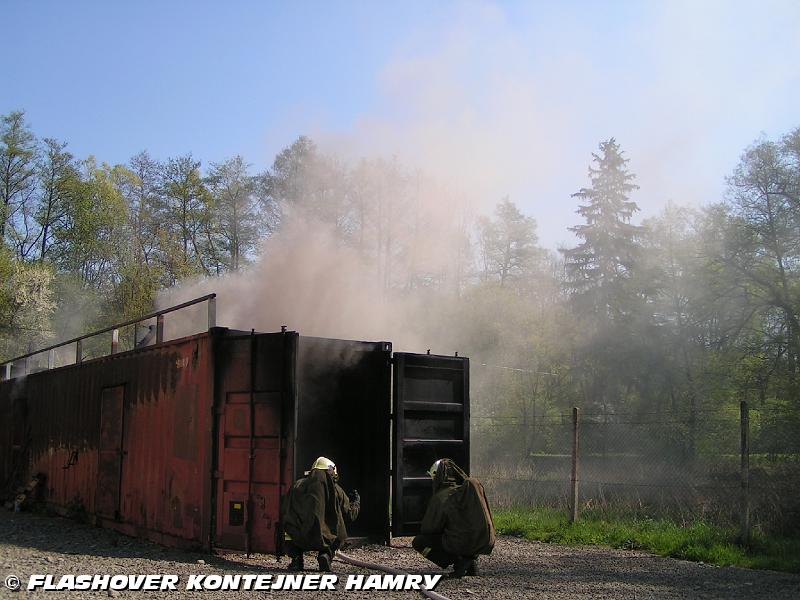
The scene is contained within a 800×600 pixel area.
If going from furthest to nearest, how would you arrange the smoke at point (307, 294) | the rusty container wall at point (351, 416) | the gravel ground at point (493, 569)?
the smoke at point (307, 294) → the rusty container wall at point (351, 416) → the gravel ground at point (493, 569)

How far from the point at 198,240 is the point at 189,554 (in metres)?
32.1

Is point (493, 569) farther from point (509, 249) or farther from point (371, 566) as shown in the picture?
point (509, 249)

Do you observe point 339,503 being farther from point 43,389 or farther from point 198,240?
point 198,240

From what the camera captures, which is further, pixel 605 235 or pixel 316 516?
pixel 605 235

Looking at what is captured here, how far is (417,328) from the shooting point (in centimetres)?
2184

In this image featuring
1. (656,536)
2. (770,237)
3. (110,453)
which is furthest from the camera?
(770,237)

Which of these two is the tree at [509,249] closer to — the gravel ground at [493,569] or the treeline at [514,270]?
the treeline at [514,270]

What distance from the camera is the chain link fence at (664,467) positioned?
10.4 m

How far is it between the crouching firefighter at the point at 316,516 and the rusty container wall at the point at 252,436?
0.39m

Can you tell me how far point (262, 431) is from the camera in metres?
8.13

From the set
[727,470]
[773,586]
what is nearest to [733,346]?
[727,470]

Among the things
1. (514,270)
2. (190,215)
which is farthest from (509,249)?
(190,215)

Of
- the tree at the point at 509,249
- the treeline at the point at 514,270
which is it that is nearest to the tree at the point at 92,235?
the treeline at the point at 514,270

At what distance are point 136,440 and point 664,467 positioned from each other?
13733 mm
